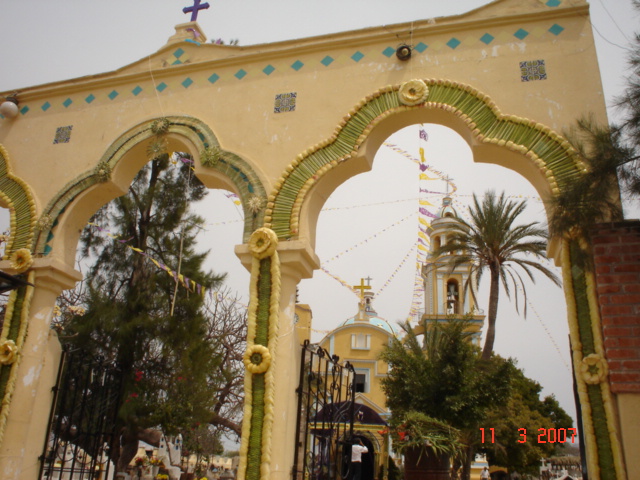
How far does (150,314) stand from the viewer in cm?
1005

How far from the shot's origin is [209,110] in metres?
6.41

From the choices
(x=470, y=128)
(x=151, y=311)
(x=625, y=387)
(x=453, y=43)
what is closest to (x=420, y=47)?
(x=453, y=43)

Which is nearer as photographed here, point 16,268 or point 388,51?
point 388,51

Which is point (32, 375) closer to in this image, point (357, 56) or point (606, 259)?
point (357, 56)

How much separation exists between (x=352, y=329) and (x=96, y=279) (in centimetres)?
1879

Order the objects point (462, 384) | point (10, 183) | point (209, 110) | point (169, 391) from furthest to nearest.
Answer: point (462, 384) < point (169, 391) < point (10, 183) < point (209, 110)

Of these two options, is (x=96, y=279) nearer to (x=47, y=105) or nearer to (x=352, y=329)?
(x=47, y=105)

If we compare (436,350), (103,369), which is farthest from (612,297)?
(436,350)

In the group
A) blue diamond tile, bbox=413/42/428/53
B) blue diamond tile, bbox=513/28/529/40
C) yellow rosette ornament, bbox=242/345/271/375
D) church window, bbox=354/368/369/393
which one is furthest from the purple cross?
church window, bbox=354/368/369/393

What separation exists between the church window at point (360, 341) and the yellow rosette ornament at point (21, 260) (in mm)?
22567

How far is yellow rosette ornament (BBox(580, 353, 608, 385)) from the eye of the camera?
160 inches

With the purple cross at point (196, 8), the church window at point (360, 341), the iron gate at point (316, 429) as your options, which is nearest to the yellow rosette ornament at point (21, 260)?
the iron gate at point (316, 429)

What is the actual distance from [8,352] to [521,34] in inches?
239

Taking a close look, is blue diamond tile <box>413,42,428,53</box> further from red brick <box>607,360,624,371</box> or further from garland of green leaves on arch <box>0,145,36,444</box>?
garland of green leaves on arch <box>0,145,36,444</box>
